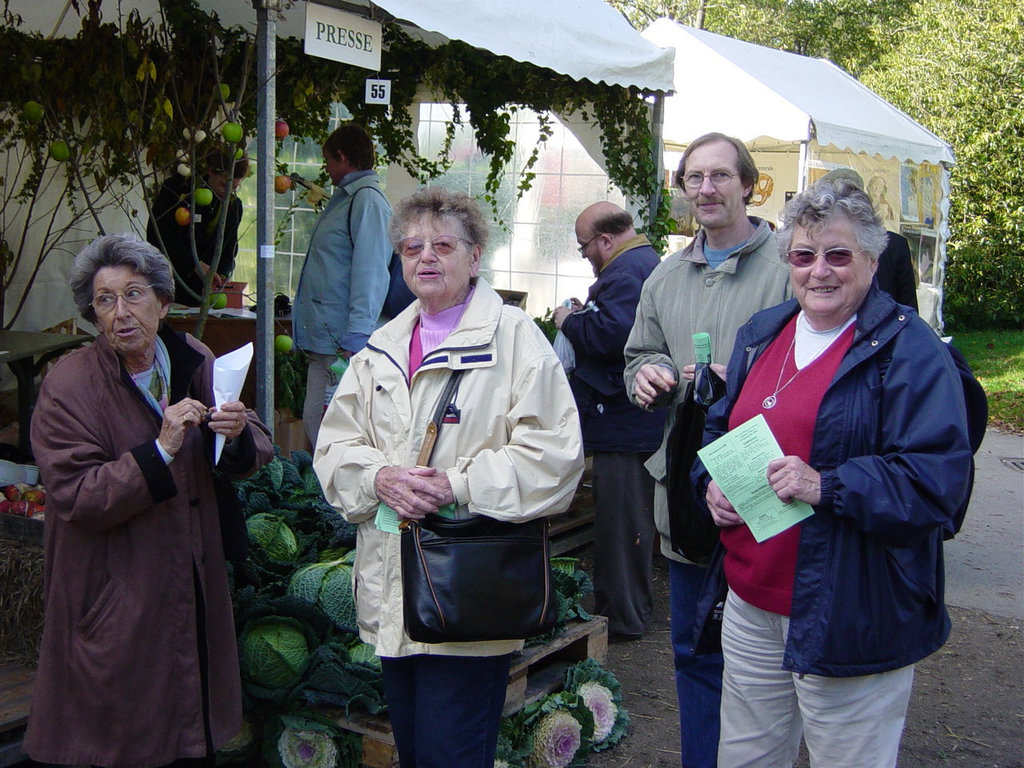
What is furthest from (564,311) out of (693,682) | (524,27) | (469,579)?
(469,579)

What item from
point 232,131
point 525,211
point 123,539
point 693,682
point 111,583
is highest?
point 232,131

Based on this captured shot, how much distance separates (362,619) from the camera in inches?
98.3

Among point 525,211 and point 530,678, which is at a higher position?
point 525,211

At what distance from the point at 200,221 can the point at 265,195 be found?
1.27m

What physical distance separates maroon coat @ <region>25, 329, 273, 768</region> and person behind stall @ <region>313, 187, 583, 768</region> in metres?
0.43

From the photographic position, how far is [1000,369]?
1324cm

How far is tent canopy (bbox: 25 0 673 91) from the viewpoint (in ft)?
13.3

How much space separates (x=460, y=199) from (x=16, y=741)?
6.40 ft

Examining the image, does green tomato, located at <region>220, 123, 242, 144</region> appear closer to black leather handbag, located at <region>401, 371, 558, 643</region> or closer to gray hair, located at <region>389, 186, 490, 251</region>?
gray hair, located at <region>389, 186, 490, 251</region>

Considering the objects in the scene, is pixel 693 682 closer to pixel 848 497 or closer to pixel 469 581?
pixel 469 581

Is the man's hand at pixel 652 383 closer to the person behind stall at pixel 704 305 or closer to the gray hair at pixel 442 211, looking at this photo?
Answer: the person behind stall at pixel 704 305

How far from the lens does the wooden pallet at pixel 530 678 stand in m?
3.05

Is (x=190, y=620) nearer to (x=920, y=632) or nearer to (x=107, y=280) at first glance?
(x=107, y=280)

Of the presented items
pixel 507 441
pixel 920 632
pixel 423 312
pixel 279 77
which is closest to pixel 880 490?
pixel 920 632
